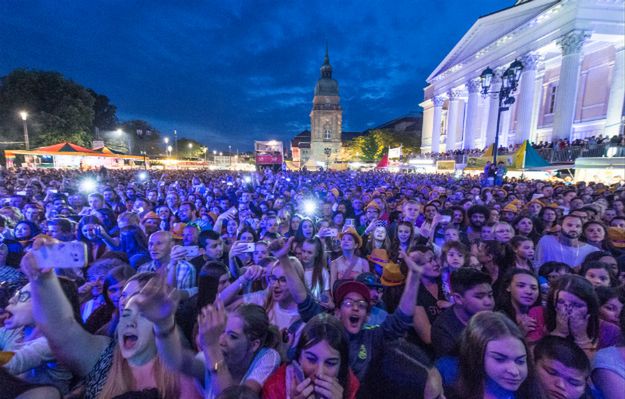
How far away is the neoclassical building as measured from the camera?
68.7 feet

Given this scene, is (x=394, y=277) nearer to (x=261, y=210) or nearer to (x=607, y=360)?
(x=607, y=360)

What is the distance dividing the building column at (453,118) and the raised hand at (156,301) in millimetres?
42005

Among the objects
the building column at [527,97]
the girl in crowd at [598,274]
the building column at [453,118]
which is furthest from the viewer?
the building column at [453,118]

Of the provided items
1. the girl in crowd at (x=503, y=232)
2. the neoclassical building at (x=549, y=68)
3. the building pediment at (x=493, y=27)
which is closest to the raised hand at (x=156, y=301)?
the girl in crowd at (x=503, y=232)

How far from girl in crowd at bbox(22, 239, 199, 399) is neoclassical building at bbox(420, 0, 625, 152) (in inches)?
1096

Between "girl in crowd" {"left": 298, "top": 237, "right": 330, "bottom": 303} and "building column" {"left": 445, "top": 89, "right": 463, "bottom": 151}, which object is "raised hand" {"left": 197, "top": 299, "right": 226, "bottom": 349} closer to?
"girl in crowd" {"left": 298, "top": 237, "right": 330, "bottom": 303}

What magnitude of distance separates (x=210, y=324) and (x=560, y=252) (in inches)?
206

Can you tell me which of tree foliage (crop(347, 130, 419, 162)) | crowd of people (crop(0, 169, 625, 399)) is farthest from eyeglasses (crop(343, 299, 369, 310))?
tree foliage (crop(347, 130, 419, 162))

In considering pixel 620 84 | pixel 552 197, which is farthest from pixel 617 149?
pixel 620 84

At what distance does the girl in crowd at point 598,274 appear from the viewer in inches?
122

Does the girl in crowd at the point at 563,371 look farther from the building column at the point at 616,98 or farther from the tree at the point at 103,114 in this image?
the tree at the point at 103,114

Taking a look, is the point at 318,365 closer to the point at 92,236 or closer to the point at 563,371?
the point at 563,371

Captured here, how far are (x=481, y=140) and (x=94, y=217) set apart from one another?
40.9m

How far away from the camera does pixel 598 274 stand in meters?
3.13
